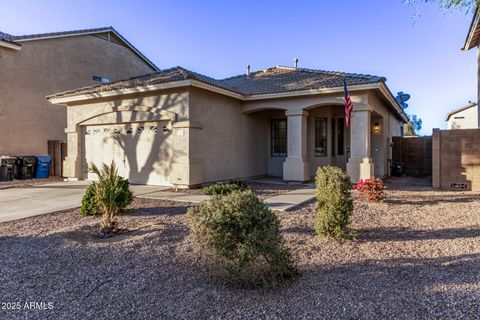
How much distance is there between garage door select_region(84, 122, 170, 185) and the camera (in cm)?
1149

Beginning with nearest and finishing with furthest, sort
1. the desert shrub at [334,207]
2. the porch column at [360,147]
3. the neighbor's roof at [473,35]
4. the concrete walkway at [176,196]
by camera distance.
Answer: the desert shrub at [334,207] < the concrete walkway at [176,196] < the porch column at [360,147] < the neighbor's roof at [473,35]

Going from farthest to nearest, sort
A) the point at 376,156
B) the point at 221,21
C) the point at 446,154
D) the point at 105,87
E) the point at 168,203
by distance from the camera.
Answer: the point at 221,21, the point at 376,156, the point at 105,87, the point at 446,154, the point at 168,203

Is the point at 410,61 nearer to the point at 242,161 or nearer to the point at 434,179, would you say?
the point at 434,179

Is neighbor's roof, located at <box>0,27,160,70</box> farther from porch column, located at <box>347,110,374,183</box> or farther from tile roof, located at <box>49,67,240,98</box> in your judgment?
porch column, located at <box>347,110,374,183</box>

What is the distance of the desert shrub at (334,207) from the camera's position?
5094mm

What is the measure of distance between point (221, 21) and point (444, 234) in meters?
14.0

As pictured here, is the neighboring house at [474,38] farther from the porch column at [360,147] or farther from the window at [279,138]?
the window at [279,138]

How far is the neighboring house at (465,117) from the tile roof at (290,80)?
60.2ft

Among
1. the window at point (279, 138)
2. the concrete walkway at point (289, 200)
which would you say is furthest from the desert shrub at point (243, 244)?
the window at point (279, 138)

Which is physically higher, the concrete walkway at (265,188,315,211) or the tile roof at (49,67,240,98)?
the tile roof at (49,67,240,98)

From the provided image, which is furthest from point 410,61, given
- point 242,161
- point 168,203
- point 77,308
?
point 77,308

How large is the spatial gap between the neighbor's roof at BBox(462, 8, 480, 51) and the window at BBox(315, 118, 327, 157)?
6.76 meters

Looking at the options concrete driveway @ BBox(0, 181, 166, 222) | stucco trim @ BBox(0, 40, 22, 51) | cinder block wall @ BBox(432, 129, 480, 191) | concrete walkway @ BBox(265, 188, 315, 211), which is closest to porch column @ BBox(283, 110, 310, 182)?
concrete walkway @ BBox(265, 188, 315, 211)

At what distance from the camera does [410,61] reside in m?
14.8
